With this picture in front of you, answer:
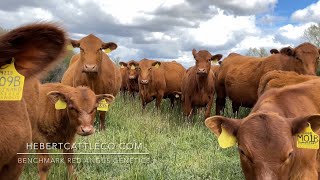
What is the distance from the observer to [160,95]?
14820mm

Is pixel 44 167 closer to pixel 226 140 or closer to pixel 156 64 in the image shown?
pixel 226 140

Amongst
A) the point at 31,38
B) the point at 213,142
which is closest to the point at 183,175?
the point at 213,142

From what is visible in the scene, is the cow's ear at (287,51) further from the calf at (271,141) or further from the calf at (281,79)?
the calf at (271,141)

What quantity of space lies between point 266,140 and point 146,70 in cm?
1144

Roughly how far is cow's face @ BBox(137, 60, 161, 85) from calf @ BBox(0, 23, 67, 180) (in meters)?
11.3

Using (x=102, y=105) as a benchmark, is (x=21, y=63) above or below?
above

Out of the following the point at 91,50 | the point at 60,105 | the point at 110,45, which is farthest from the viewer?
the point at 110,45

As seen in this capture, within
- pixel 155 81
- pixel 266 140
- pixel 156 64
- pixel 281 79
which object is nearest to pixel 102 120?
pixel 281 79

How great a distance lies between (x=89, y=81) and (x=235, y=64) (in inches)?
198

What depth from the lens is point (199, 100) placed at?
1151cm

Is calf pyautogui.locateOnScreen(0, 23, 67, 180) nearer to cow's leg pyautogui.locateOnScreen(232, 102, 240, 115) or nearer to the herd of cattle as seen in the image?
the herd of cattle

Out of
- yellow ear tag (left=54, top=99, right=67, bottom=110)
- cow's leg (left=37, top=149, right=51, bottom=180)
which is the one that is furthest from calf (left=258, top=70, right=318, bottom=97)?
cow's leg (left=37, top=149, right=51, bottom=180)

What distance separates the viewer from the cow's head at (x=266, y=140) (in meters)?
3.30

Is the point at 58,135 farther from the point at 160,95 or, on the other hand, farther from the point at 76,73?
the point at 160,95
